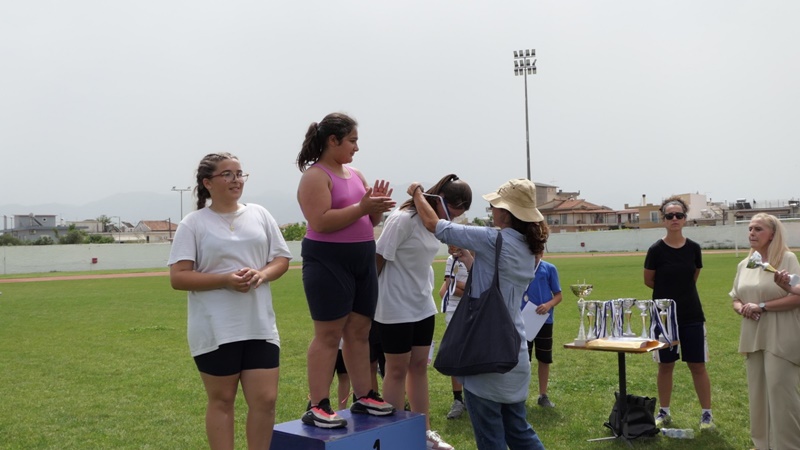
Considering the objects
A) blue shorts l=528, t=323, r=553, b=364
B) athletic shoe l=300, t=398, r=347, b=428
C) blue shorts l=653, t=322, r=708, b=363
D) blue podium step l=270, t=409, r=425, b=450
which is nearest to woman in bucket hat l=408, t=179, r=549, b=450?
blue podium step l=270, t=409, r=425, b=450

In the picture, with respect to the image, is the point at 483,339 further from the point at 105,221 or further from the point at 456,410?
the point at 105,221

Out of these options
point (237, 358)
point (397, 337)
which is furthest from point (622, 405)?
point (237, 358)

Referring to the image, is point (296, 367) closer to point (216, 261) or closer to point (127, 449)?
point (127, 449)

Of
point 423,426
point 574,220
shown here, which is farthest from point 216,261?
point 574,220

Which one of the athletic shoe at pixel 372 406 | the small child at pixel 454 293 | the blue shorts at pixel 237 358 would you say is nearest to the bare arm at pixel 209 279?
the blue shorts at pixel 237 358

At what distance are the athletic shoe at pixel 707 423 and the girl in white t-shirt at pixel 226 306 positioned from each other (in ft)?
13.1

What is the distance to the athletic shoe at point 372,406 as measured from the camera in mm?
4379

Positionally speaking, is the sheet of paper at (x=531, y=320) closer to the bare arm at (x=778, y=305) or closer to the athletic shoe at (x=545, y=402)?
the athletic shoe at (x=545, y=402)

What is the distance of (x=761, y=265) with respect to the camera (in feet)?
16.9

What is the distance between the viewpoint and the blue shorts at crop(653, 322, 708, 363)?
6.14 meters

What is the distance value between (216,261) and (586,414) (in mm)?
4243

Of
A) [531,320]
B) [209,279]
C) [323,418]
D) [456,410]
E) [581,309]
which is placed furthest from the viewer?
[456,410]

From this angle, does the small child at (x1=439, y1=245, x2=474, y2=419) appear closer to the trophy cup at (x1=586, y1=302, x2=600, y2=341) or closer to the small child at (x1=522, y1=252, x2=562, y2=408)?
the small child at (x1=522, y1=252, x2=562, y2=408)

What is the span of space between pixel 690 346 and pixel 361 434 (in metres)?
3.51
